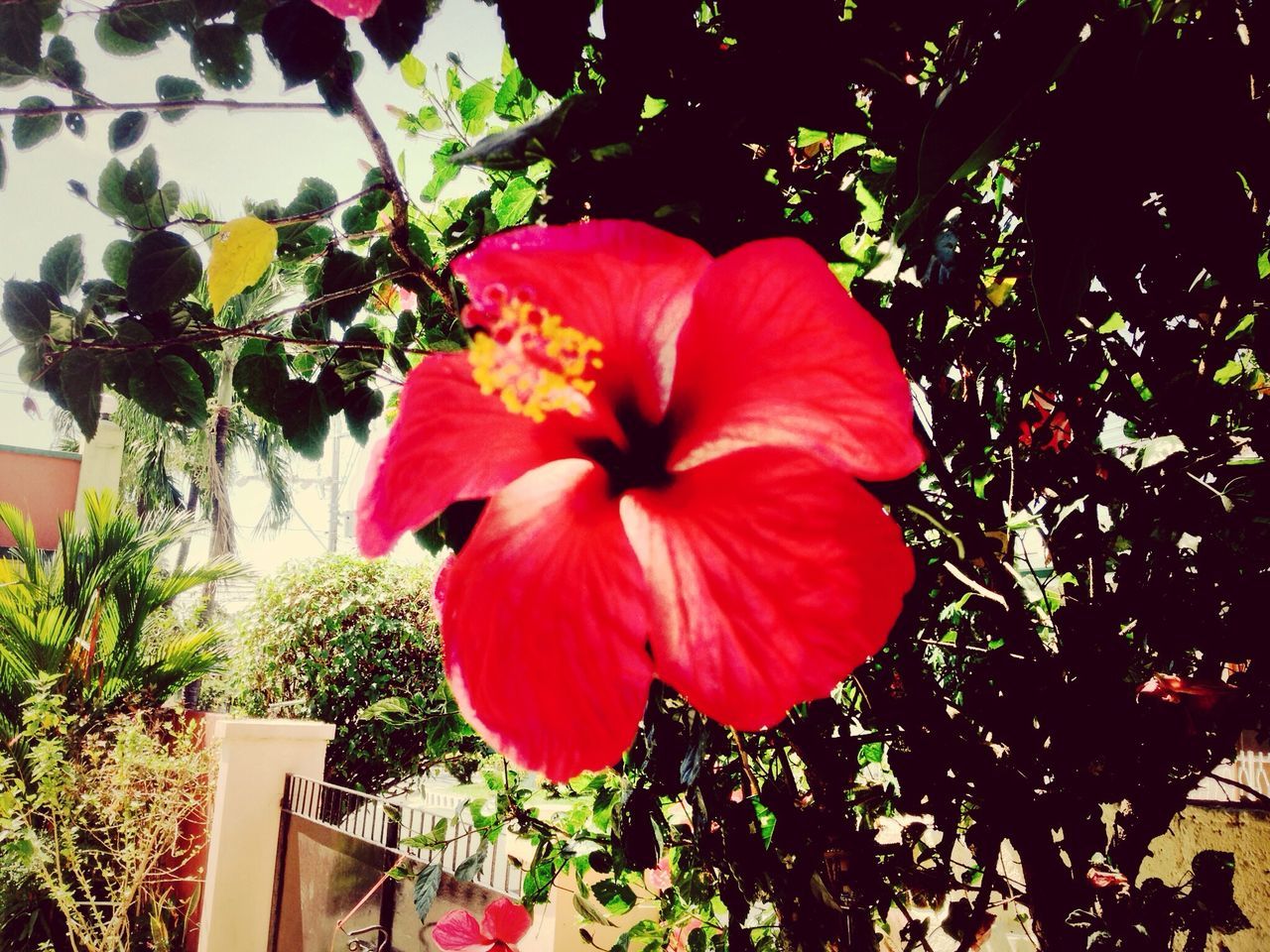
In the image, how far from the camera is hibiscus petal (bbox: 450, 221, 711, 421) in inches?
14.9

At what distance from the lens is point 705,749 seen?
97 cm

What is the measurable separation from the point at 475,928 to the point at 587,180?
5.75 ft

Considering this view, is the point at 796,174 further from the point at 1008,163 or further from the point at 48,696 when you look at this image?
the point at 48,696

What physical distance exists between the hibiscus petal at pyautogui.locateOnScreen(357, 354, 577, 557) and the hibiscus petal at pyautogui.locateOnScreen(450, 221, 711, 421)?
0.06m

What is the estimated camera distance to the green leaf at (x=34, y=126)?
104 centimetres

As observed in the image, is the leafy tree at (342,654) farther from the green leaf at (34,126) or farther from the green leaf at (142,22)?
the green leaf at (142,22)

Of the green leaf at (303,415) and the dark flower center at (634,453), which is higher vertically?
the green leaf at (303,415)

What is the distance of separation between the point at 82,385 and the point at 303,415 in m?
0.28

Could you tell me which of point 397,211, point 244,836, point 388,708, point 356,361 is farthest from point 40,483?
point 397,211

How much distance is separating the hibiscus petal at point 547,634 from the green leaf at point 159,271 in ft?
2.42

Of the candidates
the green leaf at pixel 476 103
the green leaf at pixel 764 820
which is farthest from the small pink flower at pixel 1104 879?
the green leaf at pixel 476 103

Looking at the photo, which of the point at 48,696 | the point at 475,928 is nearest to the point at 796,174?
the point at 475,928

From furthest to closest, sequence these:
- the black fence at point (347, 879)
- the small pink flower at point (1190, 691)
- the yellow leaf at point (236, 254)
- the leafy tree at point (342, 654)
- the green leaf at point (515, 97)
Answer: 1. the leafy tree at point (342, 654)
2. the black fence at point (347, 879)
3. the green leaf at point (515, 97)
4. the small pink flower at point (1190, 691)
5. the yellow leaf at point (236, 254)

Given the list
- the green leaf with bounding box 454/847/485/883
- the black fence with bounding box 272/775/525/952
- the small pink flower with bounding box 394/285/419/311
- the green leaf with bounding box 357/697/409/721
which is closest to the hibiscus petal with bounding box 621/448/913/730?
the small pink flower with bounding box 394/285/419/311
